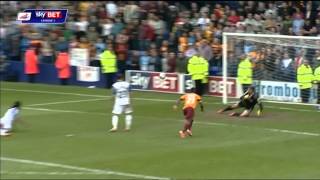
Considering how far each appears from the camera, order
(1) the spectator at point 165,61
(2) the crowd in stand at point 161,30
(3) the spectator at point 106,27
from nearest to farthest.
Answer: (2) the crowd in stand at point 161,30 → (1) the spectator at point 165,61 → (3) the spectator at point 106,27

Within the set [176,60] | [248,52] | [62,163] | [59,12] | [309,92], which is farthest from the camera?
[176,60]

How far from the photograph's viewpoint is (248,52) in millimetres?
28578

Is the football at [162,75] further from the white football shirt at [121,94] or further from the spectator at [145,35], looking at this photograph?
the white football shirt at [121,94]

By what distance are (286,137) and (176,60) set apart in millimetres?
12369

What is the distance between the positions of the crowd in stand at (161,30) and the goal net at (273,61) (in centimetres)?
13

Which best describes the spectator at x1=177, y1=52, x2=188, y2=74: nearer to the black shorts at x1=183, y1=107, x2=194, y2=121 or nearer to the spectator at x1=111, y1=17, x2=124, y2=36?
the spectator at x1=111, y1=17, x2=124, y2=36

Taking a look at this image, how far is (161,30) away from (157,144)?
56.2 feet

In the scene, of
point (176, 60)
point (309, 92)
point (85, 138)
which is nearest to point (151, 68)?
point (176, 60)

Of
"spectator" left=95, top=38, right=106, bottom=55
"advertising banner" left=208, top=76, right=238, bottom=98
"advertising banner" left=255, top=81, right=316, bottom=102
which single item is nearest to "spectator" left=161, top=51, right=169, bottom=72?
Result: "advertising banner" left=208, top=76, right=238, bottom=98

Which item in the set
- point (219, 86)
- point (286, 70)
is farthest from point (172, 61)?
point (286, 70)

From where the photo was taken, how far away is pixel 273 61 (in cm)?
2803

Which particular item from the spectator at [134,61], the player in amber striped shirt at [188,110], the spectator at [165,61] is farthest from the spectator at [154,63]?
the player in amber striped shirt at [188,110]

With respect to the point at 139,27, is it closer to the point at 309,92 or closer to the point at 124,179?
the point at 309,92

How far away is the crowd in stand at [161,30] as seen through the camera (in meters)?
31.8
